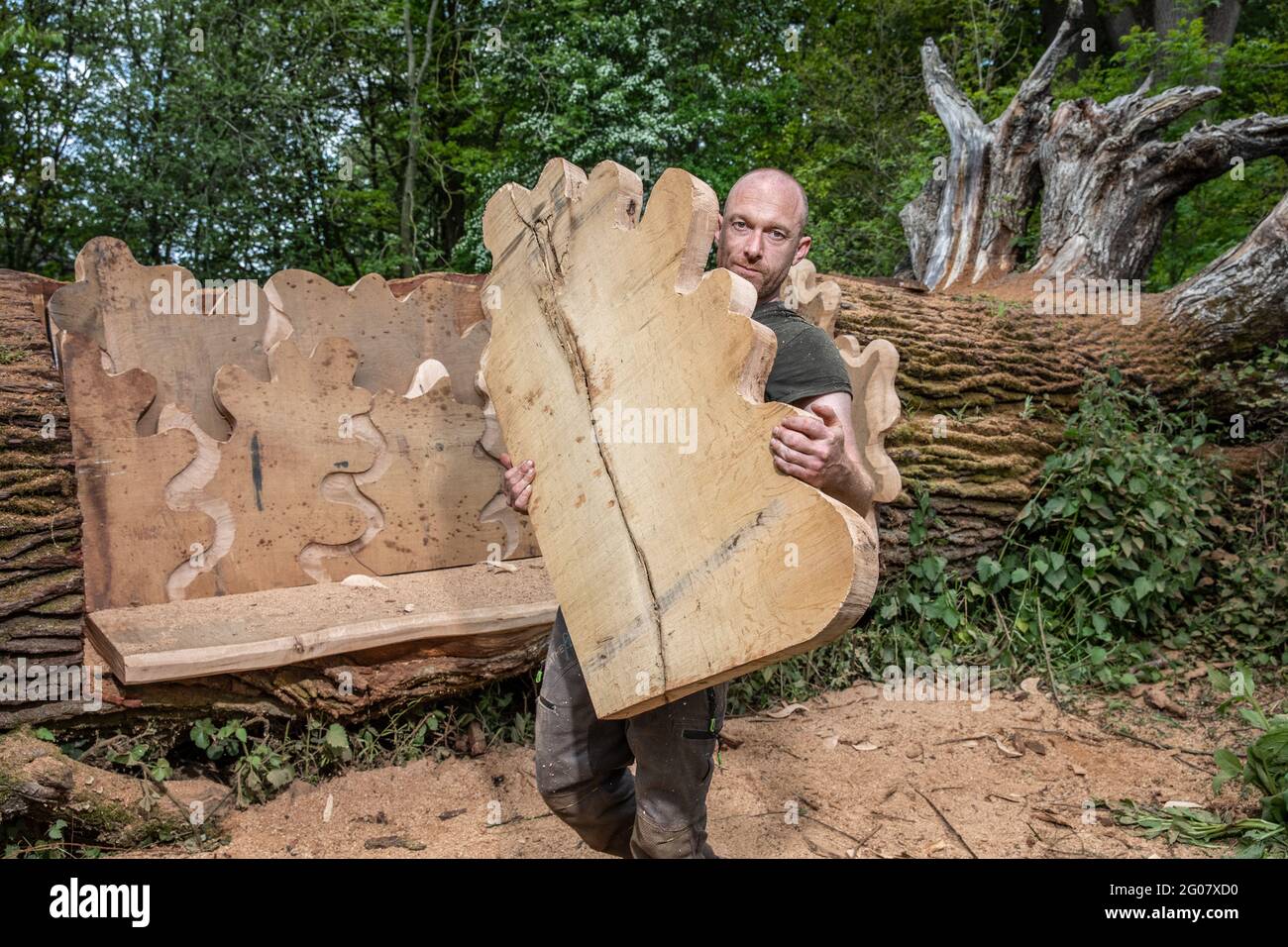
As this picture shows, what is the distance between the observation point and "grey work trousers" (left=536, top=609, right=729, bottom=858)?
2344 mm

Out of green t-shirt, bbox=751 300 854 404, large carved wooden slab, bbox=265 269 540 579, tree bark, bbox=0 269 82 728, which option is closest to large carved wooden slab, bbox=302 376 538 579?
large carved wooden slab, bbox=265 269 540 579

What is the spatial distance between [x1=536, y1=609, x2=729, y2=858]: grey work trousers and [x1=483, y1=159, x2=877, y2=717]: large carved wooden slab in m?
0.20

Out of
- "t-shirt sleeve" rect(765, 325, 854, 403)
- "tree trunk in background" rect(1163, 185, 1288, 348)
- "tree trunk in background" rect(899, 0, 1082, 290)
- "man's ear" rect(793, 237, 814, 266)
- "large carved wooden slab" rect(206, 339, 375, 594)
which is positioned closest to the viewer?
"t-shirt sleeve" rect(765, 325, 854, 403)

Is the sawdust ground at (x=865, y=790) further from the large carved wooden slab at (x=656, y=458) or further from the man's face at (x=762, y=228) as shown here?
the man's face at (x=762, y=228)

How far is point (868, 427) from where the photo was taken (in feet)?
14.5

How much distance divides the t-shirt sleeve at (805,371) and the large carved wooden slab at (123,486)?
231 centimetres

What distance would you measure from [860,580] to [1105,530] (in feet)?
11.0

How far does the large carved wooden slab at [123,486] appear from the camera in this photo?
3381 millimetres

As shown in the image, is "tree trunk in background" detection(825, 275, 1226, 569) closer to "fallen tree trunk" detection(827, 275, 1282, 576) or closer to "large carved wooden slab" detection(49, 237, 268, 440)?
"fallen tree trunk" detection(827, 275, 1282, 576)

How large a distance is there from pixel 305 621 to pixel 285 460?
67 centimetres

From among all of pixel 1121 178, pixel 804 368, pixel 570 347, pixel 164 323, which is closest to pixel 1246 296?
pixel 1121 178

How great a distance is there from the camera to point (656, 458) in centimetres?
212

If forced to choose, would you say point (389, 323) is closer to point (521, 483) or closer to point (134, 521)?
point (134, 521)

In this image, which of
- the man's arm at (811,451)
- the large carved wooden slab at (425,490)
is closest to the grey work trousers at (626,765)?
the man's arm at (811,451)
